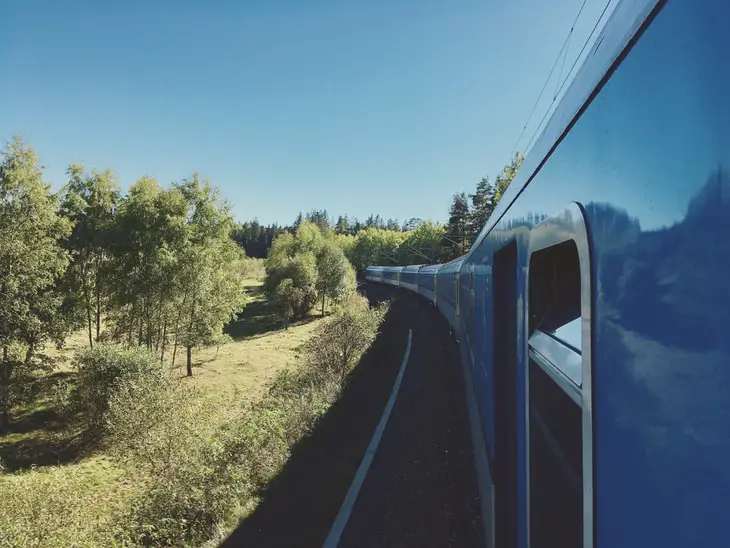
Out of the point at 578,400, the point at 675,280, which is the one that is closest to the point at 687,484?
the point at 675,280

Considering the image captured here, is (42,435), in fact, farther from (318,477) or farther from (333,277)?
(333,277)

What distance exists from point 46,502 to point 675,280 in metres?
10.4

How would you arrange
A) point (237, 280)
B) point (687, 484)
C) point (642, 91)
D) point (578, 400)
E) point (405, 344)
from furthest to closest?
point (237, 280) < point (405, 344) < point (578, 400) < point (642, 91) < point (687, 484)

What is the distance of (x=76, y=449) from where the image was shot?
17.3 m

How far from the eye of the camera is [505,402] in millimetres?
3959

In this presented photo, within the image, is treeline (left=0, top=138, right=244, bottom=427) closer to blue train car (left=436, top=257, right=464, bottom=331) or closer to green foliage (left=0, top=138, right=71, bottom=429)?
green foliage (left=0, top=138, right=71, bottom=429)

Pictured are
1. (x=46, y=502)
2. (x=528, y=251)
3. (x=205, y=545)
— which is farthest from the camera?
(x=46, y=502)

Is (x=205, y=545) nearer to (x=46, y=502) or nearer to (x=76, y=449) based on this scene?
(x=46, y=502)

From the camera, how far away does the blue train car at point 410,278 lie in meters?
37.4

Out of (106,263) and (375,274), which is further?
(375,274)

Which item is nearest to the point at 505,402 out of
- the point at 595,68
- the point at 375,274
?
the point at 595,68

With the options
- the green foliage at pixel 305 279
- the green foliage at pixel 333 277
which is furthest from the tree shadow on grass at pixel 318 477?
the green foliage at pixel 333 277

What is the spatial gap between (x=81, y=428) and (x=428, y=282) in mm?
19438

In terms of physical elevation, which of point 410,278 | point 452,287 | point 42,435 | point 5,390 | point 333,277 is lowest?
point 42,435
